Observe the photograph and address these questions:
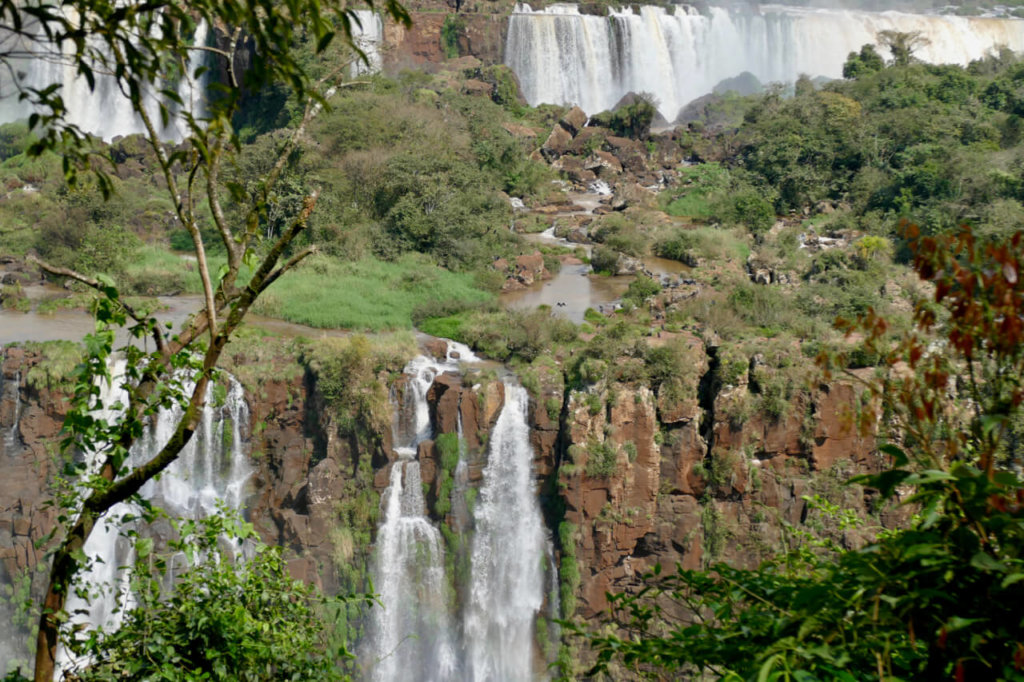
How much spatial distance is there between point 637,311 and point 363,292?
5.67m

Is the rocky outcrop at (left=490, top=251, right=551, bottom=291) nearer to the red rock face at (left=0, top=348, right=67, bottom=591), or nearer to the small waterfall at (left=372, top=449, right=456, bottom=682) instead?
the small waterfall at (left=372, top=449, right=456, bottom=682)

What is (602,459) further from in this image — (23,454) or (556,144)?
(556,144)

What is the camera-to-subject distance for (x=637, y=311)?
18297 millimetres

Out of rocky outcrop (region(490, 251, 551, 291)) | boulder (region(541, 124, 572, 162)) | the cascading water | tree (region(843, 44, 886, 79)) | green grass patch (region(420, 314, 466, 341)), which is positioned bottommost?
the cascading water

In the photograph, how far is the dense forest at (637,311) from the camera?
2553 millimetres

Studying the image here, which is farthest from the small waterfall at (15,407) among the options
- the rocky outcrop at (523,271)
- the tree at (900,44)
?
the tree at (900,44)

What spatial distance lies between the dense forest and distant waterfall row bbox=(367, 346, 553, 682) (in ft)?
1.19

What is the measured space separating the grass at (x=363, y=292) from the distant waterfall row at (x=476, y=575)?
4.14 meters

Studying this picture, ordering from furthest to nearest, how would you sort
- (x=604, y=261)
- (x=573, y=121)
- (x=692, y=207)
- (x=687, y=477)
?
(x=573, y=121) → (x=692, y=207) → (x=604, y=261) → (x=687, y=477)

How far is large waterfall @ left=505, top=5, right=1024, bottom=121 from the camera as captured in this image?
1533 inches

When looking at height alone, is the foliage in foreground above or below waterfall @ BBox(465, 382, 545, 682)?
above

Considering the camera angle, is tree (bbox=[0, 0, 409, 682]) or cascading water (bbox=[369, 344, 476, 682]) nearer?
tree (bbox=[0, 0, 409, 682])

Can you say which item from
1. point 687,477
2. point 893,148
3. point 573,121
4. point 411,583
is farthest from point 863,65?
point 411,583

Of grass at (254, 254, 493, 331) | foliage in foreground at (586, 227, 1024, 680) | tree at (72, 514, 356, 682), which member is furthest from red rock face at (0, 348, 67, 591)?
foliage in foreground at (586, 227, 1024, 680)
